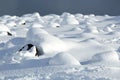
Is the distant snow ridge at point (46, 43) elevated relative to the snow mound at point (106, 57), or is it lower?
elevated

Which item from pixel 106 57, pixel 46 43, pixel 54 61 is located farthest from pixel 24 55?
pixel 106 57

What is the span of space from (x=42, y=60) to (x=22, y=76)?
4.98ft

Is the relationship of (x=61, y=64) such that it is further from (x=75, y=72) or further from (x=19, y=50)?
(x=19, y=50)

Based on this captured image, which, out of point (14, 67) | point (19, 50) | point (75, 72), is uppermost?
point (19, 50)

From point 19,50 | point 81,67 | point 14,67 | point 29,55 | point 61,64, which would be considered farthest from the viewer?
point 19,50

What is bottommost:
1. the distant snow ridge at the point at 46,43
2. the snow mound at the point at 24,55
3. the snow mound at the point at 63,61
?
the snow mound at the point at 63,61

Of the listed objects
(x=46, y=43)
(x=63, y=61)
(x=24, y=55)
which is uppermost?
(x=46, y=43)

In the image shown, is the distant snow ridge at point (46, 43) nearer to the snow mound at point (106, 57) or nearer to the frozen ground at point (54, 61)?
the frozen ground at point (54, 61)

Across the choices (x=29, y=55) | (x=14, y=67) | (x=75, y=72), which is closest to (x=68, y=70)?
(x=75, y=72)

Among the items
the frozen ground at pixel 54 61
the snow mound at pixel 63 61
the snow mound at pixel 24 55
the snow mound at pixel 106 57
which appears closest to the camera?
the frozen ground at pixel 54 61

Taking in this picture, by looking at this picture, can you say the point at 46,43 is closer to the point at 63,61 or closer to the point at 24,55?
the point at 24,55

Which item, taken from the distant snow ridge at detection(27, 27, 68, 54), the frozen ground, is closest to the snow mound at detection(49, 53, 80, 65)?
the frozen ground

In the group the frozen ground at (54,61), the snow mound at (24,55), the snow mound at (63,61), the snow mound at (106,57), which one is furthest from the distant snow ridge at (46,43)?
the snow mound at (106,57)

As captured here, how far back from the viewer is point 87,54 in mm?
7395
